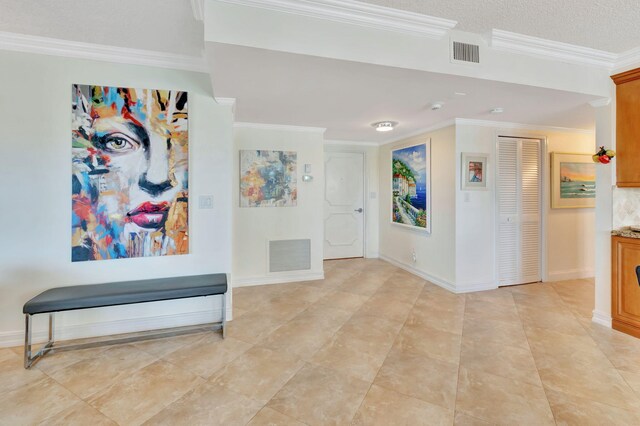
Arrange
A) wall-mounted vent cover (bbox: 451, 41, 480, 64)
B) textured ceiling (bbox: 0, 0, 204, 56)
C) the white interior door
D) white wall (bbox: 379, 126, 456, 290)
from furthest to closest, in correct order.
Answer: the white interior door → white wall (bbox: 379, 126, 456, 290) → wall-mounted vent cover (bbox: 451, 41, 480, 64) → textured ceiling (bbox: 0, 0, 204, 56)

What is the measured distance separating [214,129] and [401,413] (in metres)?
2.66

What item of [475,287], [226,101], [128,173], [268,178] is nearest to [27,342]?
[128,173]

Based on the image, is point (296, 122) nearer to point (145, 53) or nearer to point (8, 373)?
point (145, 53)

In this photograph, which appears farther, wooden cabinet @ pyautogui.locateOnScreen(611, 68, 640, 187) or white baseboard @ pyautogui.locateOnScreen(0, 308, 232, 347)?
wooden cabinet @ pyautogui.locateOnScreen(611, 68, 640, 187)

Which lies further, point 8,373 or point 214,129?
point 214,129

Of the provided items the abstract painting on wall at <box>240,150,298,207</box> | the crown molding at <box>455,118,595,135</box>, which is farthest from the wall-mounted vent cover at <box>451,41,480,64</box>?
the abstract painting on wall at <box>240,150,298,207</box>

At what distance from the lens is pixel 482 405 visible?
1.75 metres

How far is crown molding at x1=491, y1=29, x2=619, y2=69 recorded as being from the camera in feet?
7.47

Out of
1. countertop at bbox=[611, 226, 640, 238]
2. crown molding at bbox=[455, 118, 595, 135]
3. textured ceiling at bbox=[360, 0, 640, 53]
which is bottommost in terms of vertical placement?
countertop at bbox=[611, 226, 640, 238]

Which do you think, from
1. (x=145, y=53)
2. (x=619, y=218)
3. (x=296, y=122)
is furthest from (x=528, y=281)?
(x=145, y=53)

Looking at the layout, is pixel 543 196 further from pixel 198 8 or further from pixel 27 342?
pixel 27 342

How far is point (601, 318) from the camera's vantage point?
285 centimetres

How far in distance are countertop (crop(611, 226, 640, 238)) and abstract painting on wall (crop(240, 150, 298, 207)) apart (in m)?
3.42

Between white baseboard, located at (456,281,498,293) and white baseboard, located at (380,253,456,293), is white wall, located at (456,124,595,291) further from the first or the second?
white baseboard, located at (380,253,456,293)
